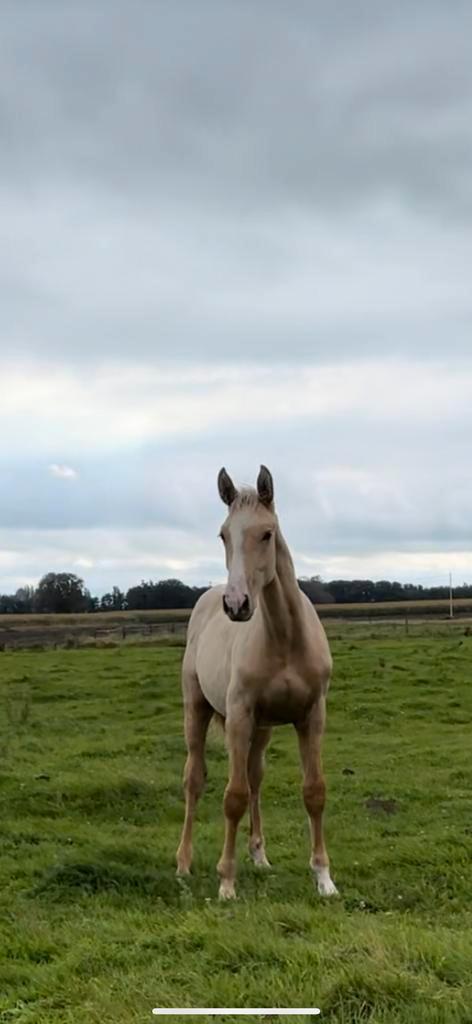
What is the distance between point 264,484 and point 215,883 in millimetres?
3187

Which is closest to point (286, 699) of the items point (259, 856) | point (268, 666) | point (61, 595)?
point (268, 666)

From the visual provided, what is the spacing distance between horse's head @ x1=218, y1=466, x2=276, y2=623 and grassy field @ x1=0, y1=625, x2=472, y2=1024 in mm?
2016

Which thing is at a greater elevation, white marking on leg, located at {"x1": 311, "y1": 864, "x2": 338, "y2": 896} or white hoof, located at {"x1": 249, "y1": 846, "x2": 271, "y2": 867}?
white marking on leg, located at {"x1": 311, "y1": 864, "x2": 338, "y2": 896}

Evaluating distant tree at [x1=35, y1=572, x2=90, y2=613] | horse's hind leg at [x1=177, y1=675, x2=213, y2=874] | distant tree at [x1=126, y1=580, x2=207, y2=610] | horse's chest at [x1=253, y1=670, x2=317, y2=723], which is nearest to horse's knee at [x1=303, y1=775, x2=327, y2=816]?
horse's chest at [x1=253, y1=670, x2=317, y2=723]

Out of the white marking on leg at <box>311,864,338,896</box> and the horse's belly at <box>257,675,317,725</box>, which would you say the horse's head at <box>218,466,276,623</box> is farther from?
the white marking on leg at <box>311,864,338,896</box>

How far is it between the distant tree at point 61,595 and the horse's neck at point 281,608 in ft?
242

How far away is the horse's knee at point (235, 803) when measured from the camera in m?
7.42

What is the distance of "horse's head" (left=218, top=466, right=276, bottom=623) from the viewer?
660cm

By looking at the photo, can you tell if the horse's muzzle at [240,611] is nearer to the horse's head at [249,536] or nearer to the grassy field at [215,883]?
the horse's head at [249,536]

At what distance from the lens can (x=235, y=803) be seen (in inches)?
292

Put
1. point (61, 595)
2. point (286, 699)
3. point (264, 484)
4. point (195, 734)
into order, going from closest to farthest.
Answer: point (264, 484) → point (286, 699) → point (195, 734) → point (61, 595)

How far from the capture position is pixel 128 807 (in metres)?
11.5

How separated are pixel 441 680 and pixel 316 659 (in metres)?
16.0

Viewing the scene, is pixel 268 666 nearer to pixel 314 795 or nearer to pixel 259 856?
pixel 314 795
